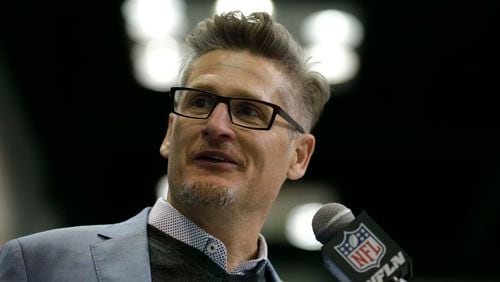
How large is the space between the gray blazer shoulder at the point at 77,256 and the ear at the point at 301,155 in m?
0.68

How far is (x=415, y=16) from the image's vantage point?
20.3 ft

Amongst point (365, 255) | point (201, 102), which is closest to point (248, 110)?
point (201, 102)

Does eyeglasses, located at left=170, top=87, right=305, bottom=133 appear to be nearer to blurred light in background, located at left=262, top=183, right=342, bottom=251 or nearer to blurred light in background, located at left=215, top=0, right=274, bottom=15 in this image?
blurred light in background, located at left=215, top=0, right=274, bottom=15

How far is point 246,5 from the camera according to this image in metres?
5.67

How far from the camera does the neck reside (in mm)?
2459

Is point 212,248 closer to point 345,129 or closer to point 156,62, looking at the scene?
point 156,62

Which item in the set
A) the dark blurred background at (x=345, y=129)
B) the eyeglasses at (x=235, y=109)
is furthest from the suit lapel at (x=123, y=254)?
the dark blurred background at (x=345, y=129)

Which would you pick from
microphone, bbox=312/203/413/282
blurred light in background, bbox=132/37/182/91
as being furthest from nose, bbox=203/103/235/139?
blurred light in background, bbox=132/37/182/91

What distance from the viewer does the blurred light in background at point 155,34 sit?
6.14 meters

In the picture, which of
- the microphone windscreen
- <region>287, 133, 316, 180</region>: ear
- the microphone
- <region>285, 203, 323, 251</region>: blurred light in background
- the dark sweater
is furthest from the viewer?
<region>285, 203, 323, 251</region>: blurred light in background

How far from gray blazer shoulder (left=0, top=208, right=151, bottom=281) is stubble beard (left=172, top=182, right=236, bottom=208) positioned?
19 cm

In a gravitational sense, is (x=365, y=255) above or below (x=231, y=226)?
above

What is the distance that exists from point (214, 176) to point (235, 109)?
237mm

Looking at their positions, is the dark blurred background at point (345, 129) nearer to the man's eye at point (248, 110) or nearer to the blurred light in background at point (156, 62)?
the blurred light in background at point (156, 62)
